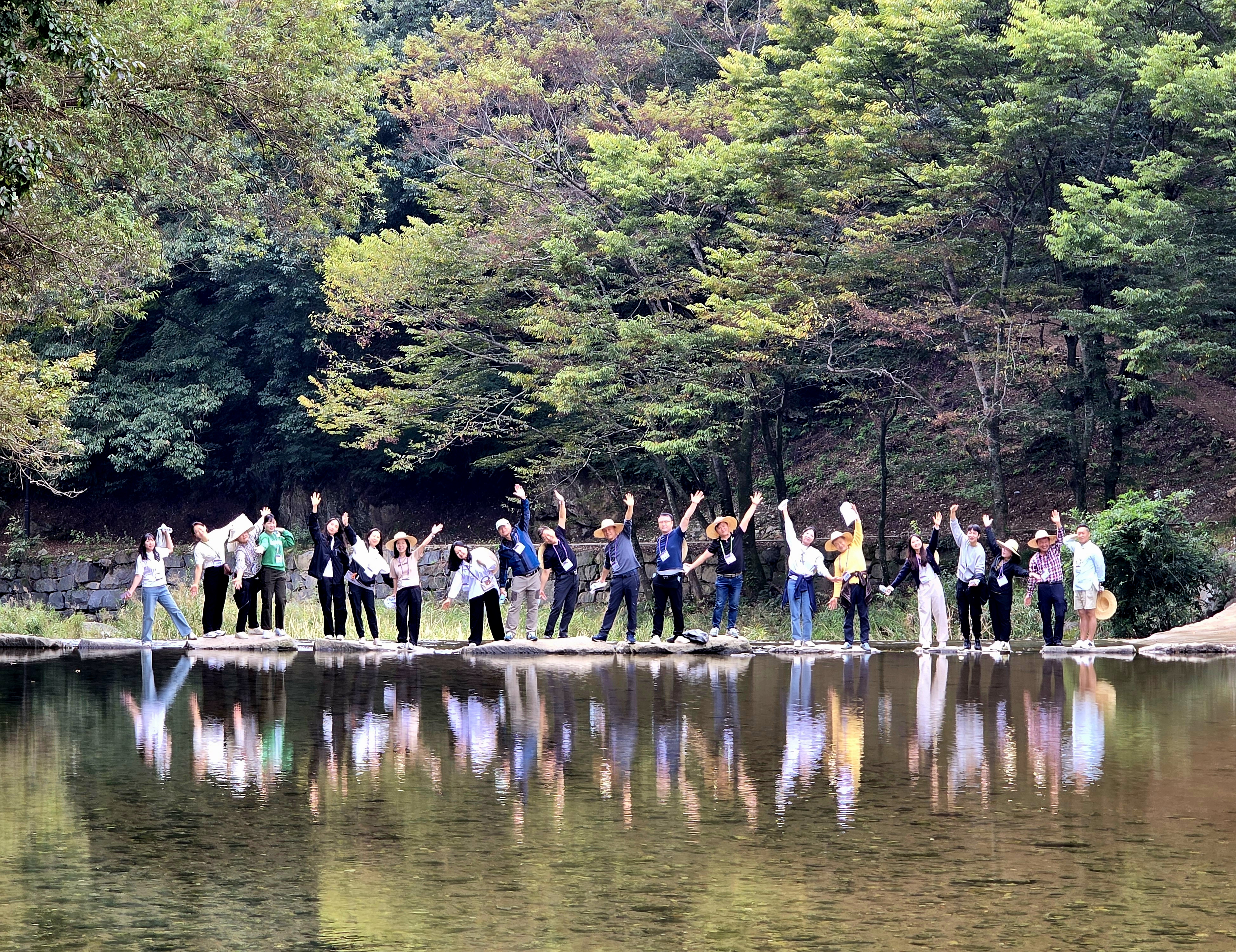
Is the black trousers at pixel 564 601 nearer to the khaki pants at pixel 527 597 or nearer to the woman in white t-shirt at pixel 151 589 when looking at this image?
the khaki pants at pixel 527 597

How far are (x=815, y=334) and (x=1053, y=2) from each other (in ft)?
23.5

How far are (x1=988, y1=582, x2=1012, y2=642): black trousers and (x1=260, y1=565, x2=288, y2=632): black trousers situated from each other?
10.1 m

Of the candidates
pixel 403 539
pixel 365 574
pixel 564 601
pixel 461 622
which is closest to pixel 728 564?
pixel 564 601

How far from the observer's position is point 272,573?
21.7 m

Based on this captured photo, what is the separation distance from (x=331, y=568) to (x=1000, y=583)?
930cm

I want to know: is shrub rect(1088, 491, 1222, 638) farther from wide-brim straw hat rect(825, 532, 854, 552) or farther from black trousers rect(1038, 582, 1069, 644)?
wide-brim straw hat rect(825, 532, 854, 552)

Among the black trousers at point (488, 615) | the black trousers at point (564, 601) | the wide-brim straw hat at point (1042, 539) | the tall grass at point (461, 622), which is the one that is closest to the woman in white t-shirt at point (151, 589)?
the tall grass at point (461, 622)

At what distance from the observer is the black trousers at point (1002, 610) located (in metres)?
20.0

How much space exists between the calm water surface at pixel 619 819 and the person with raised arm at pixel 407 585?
5.12 metres

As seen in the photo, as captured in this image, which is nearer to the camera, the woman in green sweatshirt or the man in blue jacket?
the man in blue jacket

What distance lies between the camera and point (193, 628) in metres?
24.7

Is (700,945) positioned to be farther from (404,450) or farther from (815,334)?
(404,450)

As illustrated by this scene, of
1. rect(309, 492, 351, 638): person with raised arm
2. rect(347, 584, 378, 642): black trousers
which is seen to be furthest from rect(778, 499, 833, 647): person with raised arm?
rect(309, 492, 351, 638): person with raised arm

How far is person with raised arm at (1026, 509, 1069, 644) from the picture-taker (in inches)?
772
